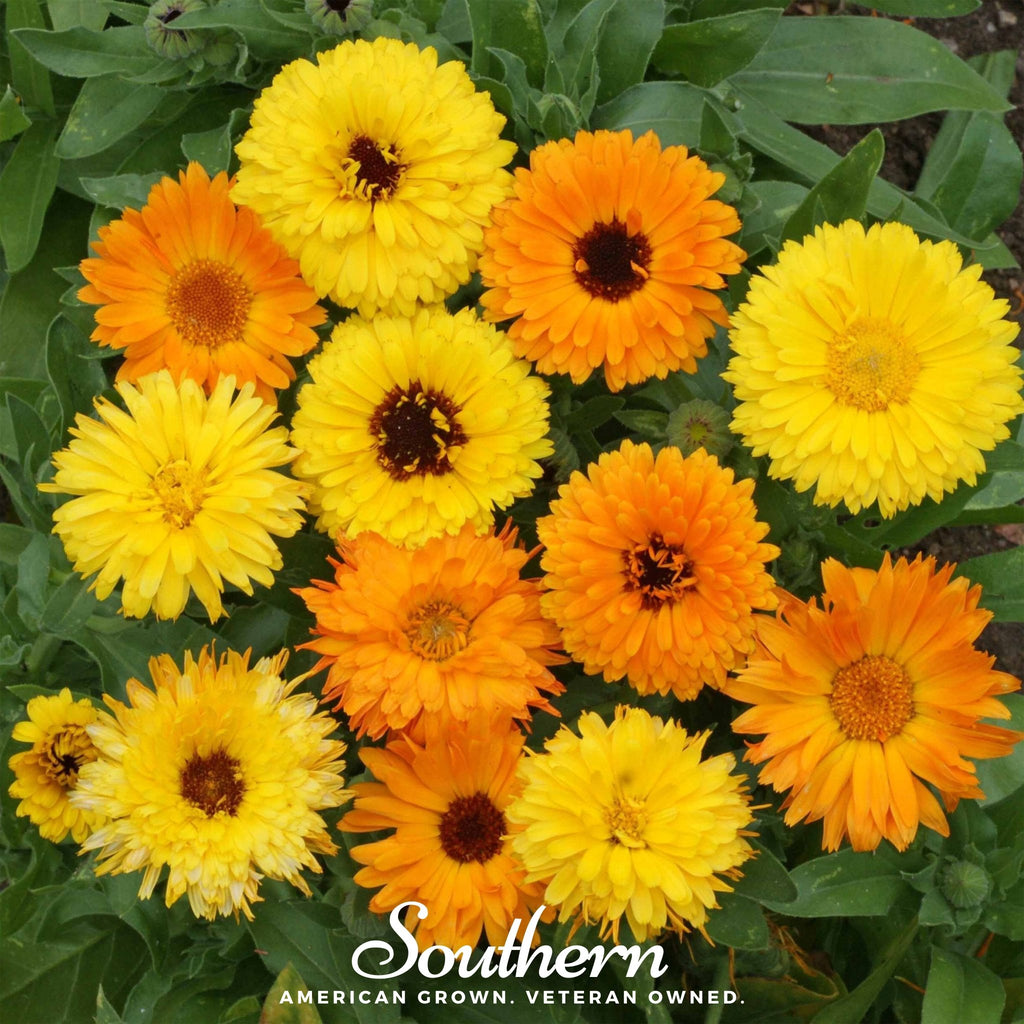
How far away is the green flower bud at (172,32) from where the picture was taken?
188cm

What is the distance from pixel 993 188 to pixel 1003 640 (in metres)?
0.92

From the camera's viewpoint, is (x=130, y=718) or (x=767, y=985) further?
(x=767, y=985)

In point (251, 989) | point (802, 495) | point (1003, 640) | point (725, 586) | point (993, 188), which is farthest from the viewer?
point (1003, 640)

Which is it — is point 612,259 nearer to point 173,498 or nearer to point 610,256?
point 610,256

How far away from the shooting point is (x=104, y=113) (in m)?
2.17

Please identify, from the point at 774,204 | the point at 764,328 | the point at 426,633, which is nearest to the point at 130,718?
the point at 426,633

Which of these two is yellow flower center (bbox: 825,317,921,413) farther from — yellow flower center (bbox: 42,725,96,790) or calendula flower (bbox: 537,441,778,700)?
yellow flower center (bbox: 42,725,96,790)

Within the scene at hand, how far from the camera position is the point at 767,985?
182 centimetres

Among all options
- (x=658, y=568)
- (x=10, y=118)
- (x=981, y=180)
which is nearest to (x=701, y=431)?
(x=658, y=568)

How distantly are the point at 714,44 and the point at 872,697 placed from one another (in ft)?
3.87

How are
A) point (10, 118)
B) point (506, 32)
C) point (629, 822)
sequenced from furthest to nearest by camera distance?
point (10, 118)
point (506, 32)
point (629, 822)

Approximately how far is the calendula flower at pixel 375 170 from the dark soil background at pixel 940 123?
4.28 feet

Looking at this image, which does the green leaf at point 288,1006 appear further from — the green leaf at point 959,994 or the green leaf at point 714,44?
the green leaf at point 714,44

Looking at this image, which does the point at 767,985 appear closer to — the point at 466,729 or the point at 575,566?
the point at 466,729
